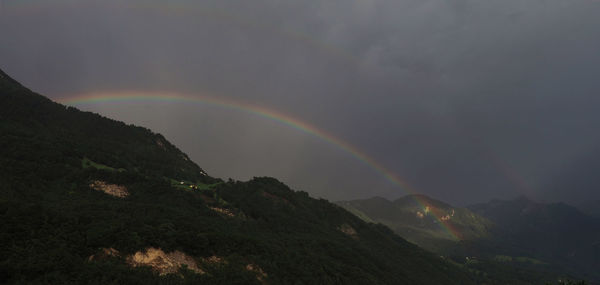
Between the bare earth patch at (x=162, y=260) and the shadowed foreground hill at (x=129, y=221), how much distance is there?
138 mm

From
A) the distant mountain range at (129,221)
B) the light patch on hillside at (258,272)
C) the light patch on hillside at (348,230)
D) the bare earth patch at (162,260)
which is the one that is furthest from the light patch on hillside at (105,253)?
the light patch on hillside at (348,230)

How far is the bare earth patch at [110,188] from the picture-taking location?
73.5 metres

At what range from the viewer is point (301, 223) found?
114 metres

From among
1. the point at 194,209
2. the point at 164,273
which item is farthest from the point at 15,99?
the point at 164,273

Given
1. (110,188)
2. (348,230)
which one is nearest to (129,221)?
(110,188)

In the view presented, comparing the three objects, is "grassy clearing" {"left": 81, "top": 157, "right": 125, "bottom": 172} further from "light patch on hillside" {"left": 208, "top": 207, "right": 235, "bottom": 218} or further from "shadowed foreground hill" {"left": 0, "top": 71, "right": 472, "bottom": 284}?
"light patch on hillside" {"left": 208, "top": 207, "right": 235, "bottom": 218}

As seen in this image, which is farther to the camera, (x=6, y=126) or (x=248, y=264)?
(x=6, y=126)

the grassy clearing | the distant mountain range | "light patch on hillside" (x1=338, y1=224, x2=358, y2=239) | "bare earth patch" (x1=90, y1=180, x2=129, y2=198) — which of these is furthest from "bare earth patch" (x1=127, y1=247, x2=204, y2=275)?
"light patch on hillside" (x1=338, y1=224, x2=358, y2=239)

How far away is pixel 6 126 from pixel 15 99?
128 ft

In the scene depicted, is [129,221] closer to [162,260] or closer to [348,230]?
[162,260]

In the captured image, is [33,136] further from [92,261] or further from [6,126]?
[92,261]

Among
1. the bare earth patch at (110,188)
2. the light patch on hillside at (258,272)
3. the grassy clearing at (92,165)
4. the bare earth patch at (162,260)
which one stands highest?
the grassy clearing at (92,165)

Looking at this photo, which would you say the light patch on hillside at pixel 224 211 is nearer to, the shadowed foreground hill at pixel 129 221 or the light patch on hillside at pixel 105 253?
the shadowed foreground hill at pixel 129 221

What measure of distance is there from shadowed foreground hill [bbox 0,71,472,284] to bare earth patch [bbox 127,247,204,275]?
14 cm
